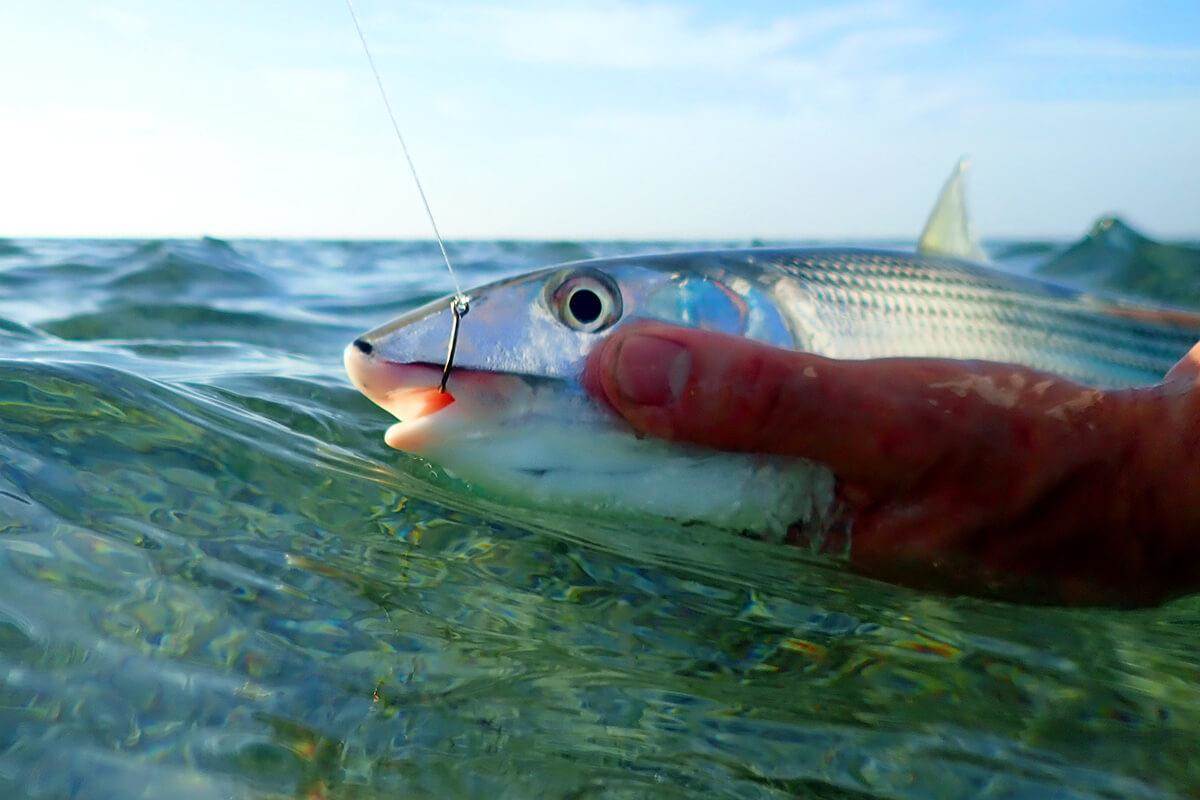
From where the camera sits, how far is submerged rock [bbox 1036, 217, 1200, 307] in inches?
303

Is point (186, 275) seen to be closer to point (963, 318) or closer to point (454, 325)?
point (454, 325)

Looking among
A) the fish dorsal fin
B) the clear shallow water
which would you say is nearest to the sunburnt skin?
the clear shallow water

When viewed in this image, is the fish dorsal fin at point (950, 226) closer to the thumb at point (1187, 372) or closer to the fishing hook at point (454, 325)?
the thumb at point (1187, 372)

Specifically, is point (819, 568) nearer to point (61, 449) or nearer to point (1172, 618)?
point (1172, 618)

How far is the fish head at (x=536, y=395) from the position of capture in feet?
4.98

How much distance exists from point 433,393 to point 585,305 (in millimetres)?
275

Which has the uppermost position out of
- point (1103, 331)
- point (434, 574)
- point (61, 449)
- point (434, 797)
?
point (1103, 331)

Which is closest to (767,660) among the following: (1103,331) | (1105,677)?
(1105,677)

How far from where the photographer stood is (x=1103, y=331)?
2055 mm

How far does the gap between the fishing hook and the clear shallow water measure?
1.04 feet

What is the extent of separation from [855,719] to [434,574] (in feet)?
2.24

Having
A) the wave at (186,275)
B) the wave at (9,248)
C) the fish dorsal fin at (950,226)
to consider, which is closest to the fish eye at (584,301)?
the fish dorsal fin at (950,226)

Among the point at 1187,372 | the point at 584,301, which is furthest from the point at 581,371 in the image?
the point at 1187,372

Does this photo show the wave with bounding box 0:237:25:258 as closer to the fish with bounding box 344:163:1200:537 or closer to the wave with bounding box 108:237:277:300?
the wave with bounding box 108:237:277:300
